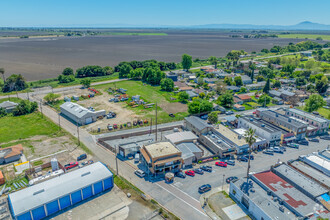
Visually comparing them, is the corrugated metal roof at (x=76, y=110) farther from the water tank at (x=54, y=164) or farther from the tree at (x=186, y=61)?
the tree at (x=186, y=61)

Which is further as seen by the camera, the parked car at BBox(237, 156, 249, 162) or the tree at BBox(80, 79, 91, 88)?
the tree at BBox(80, 79, 91, 88)

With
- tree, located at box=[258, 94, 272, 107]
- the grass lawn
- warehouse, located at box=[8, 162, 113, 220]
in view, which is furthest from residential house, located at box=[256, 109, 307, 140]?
the grass lawn

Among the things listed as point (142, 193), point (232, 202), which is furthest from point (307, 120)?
point (142, 193)

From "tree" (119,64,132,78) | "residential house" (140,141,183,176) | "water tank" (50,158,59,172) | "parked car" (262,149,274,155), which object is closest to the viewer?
"residential house" (140,141,183,176)

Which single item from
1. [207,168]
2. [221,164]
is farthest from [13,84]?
[221,164]

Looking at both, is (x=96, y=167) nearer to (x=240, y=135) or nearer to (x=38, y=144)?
(x=38, y=144)

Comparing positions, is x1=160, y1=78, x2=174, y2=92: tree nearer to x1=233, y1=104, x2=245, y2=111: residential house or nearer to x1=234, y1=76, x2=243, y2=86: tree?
x1=233, y1=104, x2=245, y2=111: residential house

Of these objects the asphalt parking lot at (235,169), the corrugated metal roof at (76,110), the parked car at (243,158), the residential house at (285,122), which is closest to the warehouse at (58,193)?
the asphalt parking lot at (235,169)
